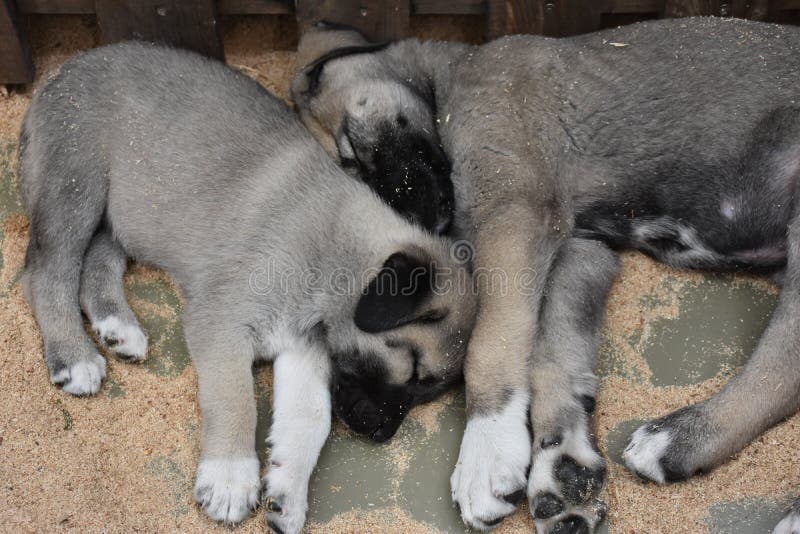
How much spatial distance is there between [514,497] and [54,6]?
3.32 metres

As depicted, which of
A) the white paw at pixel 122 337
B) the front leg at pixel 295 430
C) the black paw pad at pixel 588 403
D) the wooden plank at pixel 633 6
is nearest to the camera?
the front leg at pixel 295 430

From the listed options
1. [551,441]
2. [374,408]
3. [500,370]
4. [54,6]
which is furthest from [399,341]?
[54,6]

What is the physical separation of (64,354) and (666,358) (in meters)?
2.50

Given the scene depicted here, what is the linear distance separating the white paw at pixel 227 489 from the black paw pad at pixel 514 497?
0.93m

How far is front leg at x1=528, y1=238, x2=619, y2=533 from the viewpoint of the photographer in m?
3.50

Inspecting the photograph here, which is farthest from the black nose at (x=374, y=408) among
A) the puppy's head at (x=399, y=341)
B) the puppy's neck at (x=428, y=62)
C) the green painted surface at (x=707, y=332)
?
the puppy's neck at (x=428, y=62)

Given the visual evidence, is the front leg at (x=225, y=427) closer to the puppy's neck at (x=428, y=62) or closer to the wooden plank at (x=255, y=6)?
the puppy's neck at (x=428, y=62)

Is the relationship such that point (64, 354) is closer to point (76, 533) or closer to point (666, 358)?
point (76, 533)

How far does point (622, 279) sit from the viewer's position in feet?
14.2

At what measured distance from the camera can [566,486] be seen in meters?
3.51

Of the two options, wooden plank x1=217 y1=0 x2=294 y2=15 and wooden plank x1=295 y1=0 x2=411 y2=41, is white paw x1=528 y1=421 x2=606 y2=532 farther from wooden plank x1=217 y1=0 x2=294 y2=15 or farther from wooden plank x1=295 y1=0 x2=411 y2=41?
wooden plank x1=217 y1=0 x2=294 y2=15

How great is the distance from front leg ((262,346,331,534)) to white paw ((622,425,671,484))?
1.19 meters

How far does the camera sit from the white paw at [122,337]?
4000 mm

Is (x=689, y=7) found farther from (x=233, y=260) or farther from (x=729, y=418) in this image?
(x=233, y=260)
